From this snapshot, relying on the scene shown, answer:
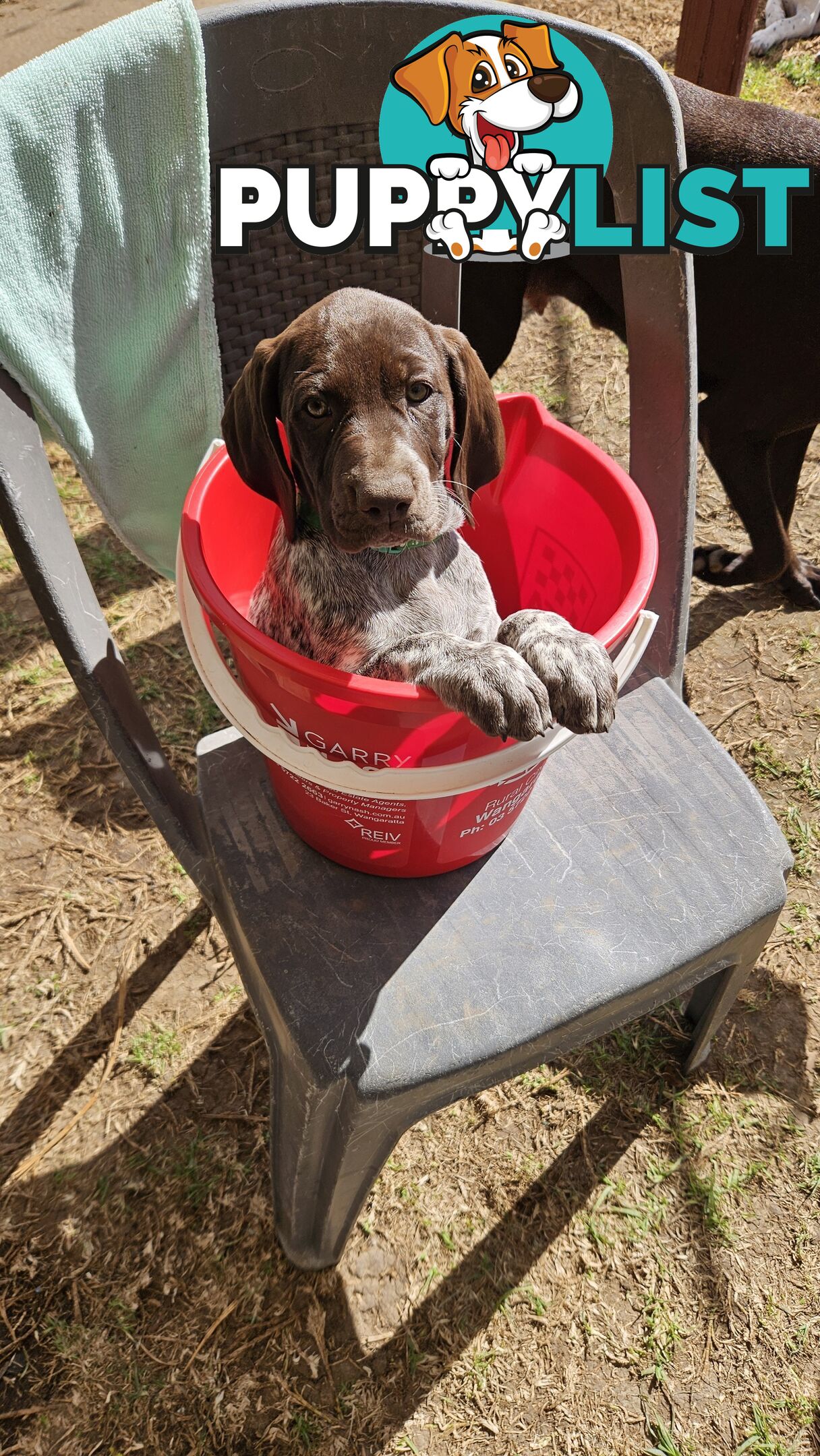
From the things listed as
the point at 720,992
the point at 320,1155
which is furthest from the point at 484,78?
the point at 320,1155

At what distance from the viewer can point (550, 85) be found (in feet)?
7.18

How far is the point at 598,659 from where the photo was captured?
1568mm

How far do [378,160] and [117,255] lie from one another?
0.68 m

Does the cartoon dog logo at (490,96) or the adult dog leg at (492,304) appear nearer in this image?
the cartoon dog logo at (490,96)

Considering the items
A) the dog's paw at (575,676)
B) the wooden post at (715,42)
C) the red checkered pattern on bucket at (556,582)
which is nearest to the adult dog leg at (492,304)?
the red checkered pattern on bucket at (556,582)

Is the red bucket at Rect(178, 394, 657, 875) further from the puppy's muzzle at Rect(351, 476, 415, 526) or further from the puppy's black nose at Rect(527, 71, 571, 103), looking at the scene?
the puppy's black nose at Rect(527, 71, 571, 103)

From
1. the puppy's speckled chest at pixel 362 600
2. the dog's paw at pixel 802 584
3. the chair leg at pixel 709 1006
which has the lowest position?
the chair leg at pixel 709 1006

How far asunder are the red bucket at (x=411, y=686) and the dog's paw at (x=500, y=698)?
5cm

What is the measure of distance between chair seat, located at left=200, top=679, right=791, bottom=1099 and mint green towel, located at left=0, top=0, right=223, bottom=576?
758mm

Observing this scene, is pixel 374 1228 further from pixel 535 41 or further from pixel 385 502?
pixel 535 41

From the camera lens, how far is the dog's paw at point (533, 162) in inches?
92.0

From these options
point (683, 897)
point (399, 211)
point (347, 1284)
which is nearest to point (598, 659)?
point (683, 897)

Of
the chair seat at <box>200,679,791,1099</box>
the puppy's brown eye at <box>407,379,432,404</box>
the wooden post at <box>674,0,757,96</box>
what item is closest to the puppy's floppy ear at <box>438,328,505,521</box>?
the puppy's brown eye at <box>407,379,432,404</box>

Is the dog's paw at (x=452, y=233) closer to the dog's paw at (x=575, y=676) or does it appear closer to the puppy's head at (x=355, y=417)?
the puppy's head at (x=355, y=417)
